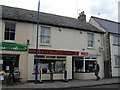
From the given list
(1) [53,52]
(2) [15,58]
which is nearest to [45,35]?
(1) [53,52]

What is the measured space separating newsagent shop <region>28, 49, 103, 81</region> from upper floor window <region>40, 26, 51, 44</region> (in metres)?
1.02

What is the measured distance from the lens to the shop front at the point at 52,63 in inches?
592

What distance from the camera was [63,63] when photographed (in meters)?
17.0

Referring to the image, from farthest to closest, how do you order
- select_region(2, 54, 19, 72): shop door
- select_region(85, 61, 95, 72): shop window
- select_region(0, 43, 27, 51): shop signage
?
select_region(85, 61, 95, 72): shop window, select_region(2, 54, 19, 72): shop door, select_region(0, 43, 27, 51): shop signage

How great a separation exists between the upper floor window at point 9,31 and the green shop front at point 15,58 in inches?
30.2

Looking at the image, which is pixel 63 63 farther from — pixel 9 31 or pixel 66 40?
pixel 9 31

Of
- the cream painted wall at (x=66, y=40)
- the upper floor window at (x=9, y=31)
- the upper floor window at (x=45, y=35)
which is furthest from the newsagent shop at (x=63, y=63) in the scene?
the upper floor window at (x=9, y=31)

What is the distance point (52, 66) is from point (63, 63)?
128 centimetres

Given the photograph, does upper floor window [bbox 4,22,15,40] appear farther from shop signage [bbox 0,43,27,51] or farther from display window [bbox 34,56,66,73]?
display window [bbox 34,56,66,73]

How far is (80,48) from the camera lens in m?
18.2

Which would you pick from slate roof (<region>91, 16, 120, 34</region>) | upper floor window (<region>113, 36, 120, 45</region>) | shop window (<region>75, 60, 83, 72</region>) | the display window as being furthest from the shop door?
upper floor window (<region>113, 36, 120, 45</region>)

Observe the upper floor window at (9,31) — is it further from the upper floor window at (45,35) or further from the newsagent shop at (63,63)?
the upper floor window at (45,35)

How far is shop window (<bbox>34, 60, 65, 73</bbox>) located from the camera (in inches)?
625

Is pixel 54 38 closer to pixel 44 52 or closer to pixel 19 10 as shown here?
pixel 44 52
